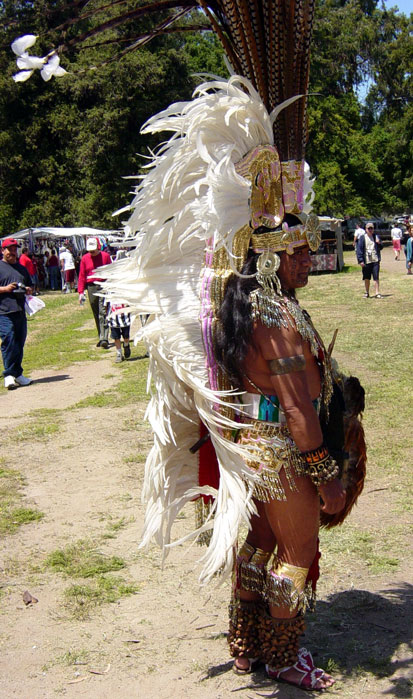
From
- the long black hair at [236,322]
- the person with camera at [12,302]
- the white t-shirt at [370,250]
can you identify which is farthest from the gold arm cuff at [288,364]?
the white t-shirt at [370,250]

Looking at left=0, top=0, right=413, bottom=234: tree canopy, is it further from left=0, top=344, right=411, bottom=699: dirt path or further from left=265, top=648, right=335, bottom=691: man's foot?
left=265, top=648, right=335, bottom=691: man's foot

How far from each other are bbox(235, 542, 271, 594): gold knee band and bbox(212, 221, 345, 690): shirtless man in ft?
0.14

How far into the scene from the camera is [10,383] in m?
9.86

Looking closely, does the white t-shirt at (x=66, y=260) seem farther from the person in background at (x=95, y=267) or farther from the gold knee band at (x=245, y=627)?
the gold knee band at (x=245, y=627)

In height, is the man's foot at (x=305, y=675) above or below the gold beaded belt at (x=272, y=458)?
below

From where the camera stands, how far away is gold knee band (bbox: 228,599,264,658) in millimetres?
3143

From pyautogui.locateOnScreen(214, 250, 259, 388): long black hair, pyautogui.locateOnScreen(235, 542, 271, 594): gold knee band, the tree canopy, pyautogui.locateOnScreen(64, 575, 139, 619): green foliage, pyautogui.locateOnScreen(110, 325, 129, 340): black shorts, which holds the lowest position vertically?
pyautogui.locateOnScreen(64, 575, 139, 619): green foliage

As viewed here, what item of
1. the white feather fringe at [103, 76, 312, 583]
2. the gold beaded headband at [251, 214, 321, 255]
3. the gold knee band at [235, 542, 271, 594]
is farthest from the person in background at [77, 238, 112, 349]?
the gold beaded headband at [251, 214, 321, 255]

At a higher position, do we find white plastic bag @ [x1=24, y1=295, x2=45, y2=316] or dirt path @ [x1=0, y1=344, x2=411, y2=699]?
white plastic bag @ [x1=24, y1=295, x2=45, y2=316]

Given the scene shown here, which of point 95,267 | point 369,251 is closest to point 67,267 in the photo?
point 369,251

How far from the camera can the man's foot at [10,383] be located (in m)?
9.84

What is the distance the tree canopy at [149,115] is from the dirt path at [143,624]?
21043 millimetres

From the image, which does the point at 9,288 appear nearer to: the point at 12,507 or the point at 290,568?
the point at 12,507

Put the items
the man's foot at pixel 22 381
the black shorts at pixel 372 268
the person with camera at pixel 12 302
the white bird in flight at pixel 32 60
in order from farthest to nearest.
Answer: the black shorts at pixel 372 268
the man's foot at pixel 22 381
the person with camera at pixel 12 302
the white bird in flight at pixel 32 60
